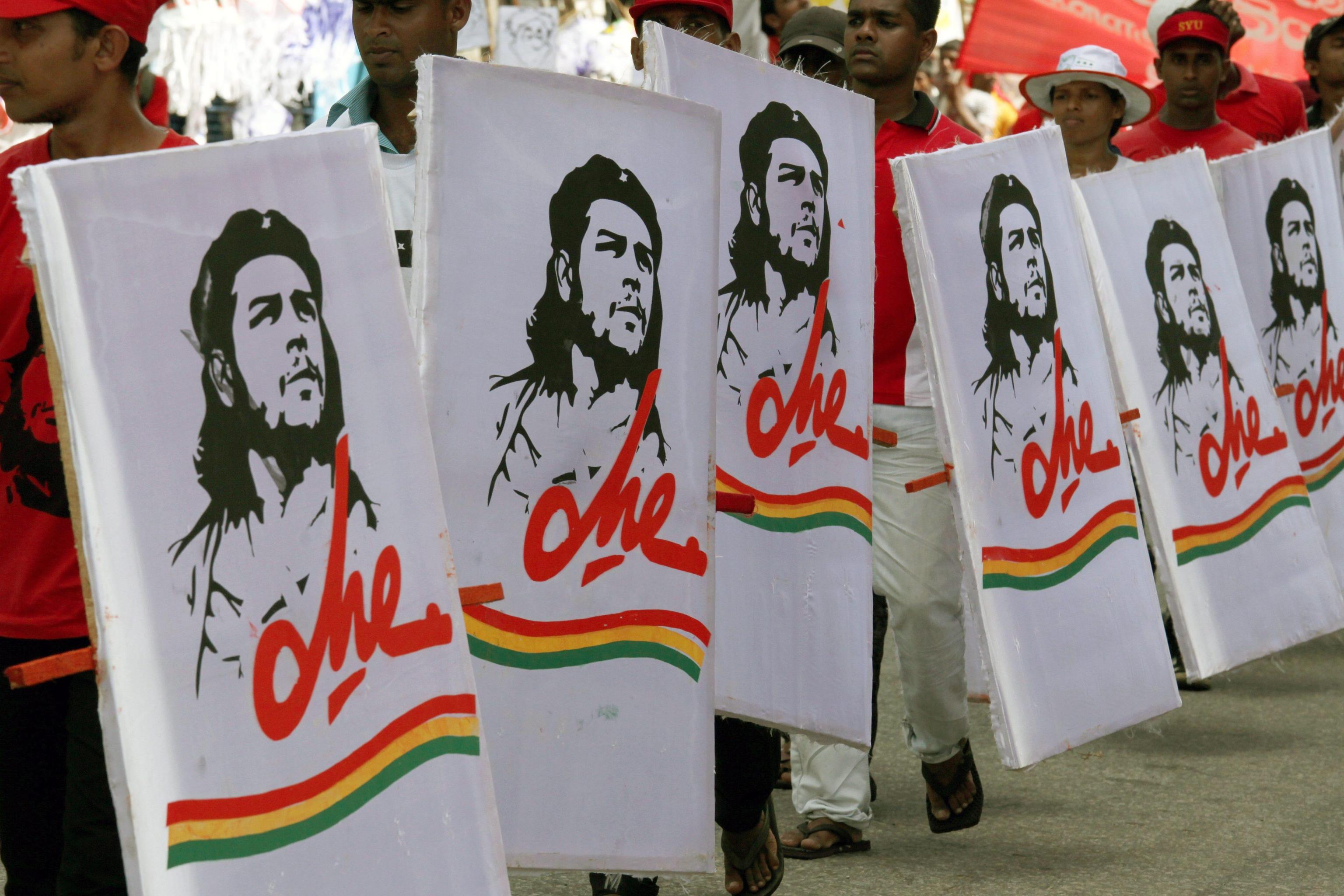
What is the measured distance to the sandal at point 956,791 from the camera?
14.6ft

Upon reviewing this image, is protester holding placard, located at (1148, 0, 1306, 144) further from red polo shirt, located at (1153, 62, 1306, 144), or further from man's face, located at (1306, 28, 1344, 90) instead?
man's face, located at (1306, 28, 1344, 90)

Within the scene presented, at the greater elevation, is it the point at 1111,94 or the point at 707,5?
the point at 707,5

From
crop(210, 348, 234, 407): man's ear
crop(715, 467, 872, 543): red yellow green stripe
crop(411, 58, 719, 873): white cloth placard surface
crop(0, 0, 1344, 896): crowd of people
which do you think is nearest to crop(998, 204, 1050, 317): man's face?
crop(0, 0, 1344, 896): crowd of people

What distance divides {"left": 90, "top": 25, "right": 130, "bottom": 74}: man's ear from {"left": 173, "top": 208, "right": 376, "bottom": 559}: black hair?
0.57 m

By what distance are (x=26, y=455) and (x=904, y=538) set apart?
7.37 ft

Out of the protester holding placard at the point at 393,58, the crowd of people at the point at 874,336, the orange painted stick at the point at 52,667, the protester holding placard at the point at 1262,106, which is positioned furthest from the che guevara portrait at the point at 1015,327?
the protester holding placard at the point at 1262,106

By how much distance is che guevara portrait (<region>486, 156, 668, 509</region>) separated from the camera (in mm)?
2918

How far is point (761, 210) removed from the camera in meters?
3.72


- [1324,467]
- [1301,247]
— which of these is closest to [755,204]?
[1301,247]

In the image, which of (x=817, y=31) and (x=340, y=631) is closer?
(x=340, y=631)

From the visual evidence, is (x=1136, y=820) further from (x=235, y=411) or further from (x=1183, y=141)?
(x=235, y=411)

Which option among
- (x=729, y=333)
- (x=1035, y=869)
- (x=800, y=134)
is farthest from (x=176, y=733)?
(x=1035, y=869)

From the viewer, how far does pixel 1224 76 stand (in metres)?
6.82

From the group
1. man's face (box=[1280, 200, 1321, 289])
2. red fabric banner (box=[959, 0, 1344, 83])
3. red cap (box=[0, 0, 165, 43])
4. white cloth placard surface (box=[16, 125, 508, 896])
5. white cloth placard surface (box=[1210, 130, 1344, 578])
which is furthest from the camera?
red fabric banner (box=[959, 0, 1344, 83])
